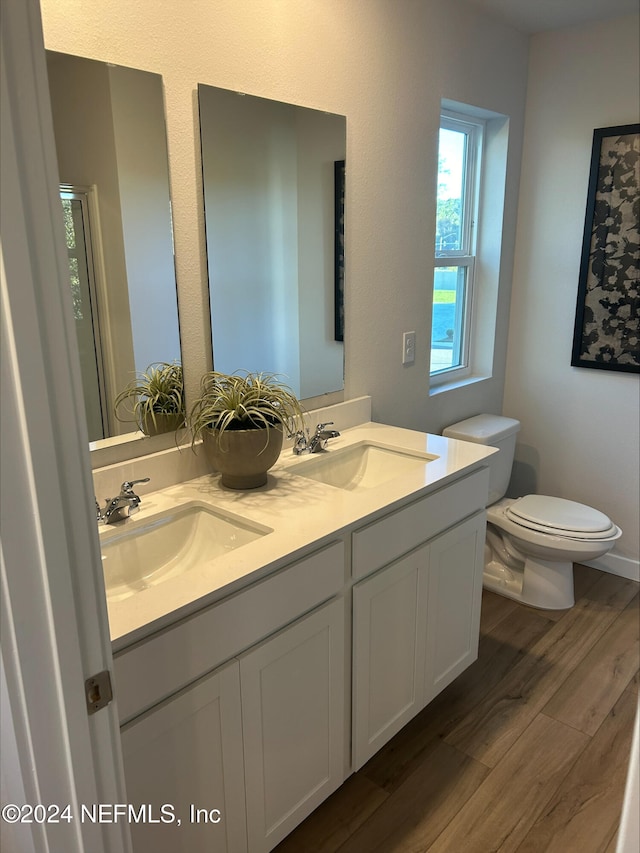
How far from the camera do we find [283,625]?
55.0 inches

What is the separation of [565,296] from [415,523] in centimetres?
174

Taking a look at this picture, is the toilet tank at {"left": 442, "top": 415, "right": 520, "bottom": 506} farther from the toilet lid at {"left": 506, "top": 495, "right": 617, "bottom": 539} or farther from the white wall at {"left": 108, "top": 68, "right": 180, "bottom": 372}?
the white wall at {"left": 108, "top": 68, "right": 180, "bottom": 372}

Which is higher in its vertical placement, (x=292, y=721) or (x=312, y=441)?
(x=312, y=441)

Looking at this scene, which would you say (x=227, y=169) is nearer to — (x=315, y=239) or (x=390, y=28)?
(x=315, y=239)


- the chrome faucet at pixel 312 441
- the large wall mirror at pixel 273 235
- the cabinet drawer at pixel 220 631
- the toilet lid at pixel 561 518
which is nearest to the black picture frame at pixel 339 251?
the large wall mirror at pixel 273 235

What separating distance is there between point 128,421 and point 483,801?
1.46 m

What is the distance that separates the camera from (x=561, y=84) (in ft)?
9.12

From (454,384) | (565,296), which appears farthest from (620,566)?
(565,296)

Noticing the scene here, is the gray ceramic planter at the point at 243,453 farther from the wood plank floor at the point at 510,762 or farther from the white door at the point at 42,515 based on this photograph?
the wood plank floor at the point at 510,762

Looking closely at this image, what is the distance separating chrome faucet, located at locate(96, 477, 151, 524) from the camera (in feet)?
4.89

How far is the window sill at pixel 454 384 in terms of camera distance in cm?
281

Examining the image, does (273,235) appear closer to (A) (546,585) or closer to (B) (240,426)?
(B) (240,426)

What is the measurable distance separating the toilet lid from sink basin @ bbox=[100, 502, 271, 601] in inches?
60.9

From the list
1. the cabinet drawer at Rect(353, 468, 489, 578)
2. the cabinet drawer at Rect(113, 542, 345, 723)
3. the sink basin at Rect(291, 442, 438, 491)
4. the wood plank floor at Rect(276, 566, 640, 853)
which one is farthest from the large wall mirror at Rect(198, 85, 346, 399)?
the wood plank floor at Rect(276, 566, 640, 853)
